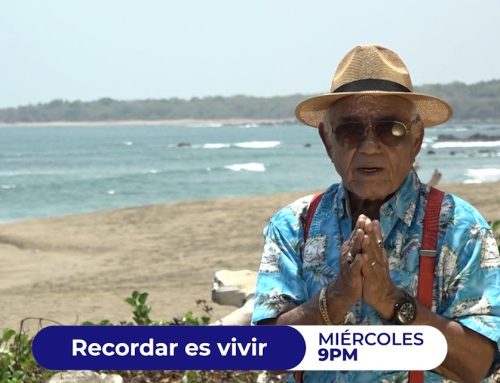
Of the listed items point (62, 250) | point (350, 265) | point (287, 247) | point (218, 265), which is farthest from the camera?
point (62, 250)

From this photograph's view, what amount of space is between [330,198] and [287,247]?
20cm

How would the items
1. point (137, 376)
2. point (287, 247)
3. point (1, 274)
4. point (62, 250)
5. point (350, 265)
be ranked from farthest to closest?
→ point (62, 250)
point (1, 274)
point (137, 376)
point (287, 247)
point (350, 265)

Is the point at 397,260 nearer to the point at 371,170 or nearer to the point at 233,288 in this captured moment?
the point at 371,170

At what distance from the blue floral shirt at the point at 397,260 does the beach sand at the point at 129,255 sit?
19.8ft

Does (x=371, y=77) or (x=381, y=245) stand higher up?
(x=371, y=77)

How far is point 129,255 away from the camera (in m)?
16.6

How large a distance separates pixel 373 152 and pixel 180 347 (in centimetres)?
76

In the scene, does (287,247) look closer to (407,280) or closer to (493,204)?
(407,280)

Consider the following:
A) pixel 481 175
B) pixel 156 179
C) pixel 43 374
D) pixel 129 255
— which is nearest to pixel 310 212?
pixel 43 374

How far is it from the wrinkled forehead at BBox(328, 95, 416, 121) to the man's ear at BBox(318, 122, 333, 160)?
83 mm

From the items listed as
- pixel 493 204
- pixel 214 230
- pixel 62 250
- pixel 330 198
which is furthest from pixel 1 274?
pixel 330 198

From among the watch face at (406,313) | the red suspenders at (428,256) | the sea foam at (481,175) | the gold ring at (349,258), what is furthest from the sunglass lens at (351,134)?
the sea foam at (481,175)

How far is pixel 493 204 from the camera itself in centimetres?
1884

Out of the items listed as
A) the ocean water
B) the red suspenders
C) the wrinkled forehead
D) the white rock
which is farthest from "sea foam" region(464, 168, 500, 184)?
the red suspenders
